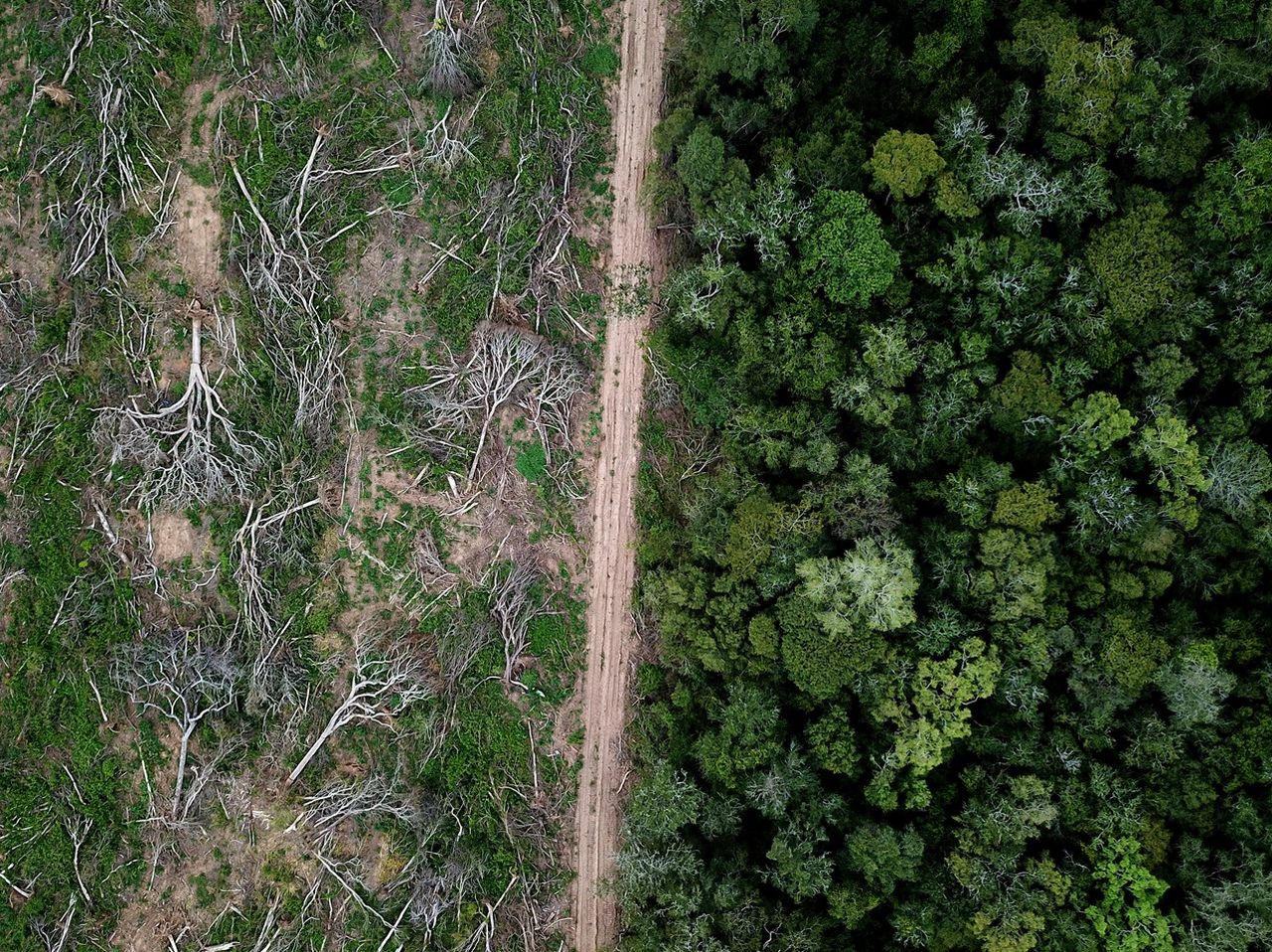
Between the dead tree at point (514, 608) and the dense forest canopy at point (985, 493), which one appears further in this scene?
the dead tree at point (514, 608)

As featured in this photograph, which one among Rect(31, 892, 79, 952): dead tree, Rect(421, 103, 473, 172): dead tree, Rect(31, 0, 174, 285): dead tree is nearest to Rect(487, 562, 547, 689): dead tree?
Rect(421, 103, 473, 172): dead tree

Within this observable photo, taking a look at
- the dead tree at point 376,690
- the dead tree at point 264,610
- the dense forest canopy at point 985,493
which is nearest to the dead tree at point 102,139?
the dead tree at point 264,610

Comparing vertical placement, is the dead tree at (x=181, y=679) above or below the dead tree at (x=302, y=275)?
below

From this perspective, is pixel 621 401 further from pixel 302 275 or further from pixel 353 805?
pixel 353 805

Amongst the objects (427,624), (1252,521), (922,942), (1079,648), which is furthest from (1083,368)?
(427,624)

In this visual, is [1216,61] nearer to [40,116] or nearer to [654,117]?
[654,117]

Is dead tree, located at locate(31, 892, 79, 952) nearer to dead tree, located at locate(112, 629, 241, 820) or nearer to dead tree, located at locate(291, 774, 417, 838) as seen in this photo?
dead tree, located at locate(112, 629, 241, 820)

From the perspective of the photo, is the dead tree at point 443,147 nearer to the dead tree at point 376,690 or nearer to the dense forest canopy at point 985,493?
the dense forest canopy at point 985,493
